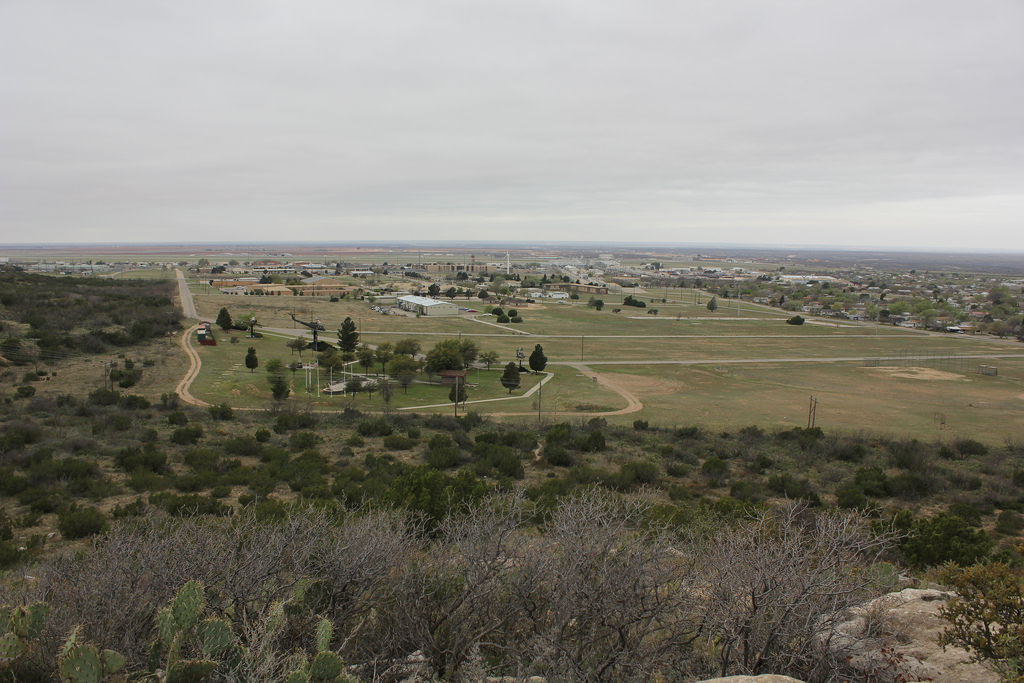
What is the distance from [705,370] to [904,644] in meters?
44.9

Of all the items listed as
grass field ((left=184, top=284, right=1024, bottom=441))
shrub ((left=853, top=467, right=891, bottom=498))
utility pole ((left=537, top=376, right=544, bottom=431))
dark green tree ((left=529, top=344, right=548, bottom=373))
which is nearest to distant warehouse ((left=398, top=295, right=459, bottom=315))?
grass field ((left=184, top=284, right=1024, bottom=441))

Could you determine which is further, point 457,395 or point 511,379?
point 511,379

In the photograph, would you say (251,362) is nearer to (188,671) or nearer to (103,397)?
(103,397)

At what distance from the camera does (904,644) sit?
7676 millimetres

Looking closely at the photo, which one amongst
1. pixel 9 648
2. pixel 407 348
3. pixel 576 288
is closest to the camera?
pixel 9 648

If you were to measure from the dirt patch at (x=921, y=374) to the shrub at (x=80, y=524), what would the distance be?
55671 mm

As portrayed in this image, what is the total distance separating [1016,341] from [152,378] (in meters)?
94.6

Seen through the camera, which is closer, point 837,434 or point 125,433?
point 125,433

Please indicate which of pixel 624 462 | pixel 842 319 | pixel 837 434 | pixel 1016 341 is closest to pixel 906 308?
pixel 842 319

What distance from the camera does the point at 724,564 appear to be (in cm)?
793

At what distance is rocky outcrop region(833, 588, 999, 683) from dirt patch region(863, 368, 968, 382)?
162 feet

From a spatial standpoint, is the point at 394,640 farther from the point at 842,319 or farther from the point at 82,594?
the point at 842,319

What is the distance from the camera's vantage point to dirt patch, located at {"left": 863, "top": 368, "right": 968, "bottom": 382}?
164 ft

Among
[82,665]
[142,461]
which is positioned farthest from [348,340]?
[82,665]
